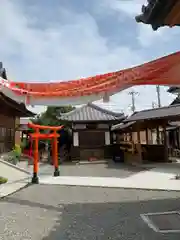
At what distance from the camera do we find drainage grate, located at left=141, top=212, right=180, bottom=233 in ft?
15.6

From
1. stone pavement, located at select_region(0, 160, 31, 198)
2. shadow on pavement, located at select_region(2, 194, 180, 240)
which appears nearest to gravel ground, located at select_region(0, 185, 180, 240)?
shadow on pavement, located at select_region(2, 194, 180, 240)

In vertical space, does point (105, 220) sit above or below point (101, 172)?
below

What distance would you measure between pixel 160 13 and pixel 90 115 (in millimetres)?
18995

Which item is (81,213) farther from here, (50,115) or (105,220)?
(50,115)

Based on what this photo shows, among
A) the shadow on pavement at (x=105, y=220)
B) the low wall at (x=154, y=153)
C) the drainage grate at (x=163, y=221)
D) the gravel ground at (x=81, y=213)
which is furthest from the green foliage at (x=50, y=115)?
the drainage grate at (x=163, y=221)

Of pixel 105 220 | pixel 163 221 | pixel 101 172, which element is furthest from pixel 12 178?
pixel 163 221

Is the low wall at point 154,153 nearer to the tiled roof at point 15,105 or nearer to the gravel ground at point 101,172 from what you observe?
the gravel ground at point 101,172

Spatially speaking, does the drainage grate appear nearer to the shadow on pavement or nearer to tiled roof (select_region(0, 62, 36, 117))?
the shadow on pavement

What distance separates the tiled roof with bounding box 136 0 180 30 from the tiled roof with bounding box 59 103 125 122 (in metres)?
17.6

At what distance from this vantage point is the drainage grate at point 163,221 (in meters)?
4.76

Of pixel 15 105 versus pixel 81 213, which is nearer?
pixel 81 213

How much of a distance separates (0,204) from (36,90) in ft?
10.2

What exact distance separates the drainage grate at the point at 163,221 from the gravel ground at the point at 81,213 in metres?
0.15

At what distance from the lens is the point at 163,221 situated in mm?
5223
